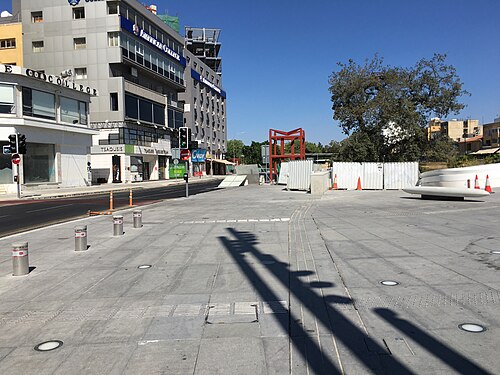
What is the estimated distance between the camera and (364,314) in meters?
4.97

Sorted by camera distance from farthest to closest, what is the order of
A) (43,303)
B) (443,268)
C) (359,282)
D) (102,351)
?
(443,268), (359,282), (43,303), (102,351)

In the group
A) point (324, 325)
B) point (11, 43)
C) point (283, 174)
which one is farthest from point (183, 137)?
point (11, 43)

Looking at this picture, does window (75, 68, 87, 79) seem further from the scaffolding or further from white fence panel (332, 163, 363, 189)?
the scaffolding

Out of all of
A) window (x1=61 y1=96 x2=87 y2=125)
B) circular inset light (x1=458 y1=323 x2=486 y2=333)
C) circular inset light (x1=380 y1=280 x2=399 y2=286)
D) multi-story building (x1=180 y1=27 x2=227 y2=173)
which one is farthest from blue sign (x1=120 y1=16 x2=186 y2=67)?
circular inset light (x1=458 y1=323 x2=486 y2=333)

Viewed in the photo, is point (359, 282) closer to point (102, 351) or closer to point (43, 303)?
point (102, 351)

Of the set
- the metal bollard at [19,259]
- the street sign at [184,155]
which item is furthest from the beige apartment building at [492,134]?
the metal bollard at [19,259]

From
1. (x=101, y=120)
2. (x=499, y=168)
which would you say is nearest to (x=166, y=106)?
(x=101, y=120)

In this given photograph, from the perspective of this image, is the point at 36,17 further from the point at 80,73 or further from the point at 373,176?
the point at 373,176

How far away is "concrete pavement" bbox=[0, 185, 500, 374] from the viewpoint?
392 centimetres

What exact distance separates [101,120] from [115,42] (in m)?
9.52

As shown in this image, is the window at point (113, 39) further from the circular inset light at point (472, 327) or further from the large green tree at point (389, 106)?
the circular inset light at point (472, 327)

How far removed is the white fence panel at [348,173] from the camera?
96.2ft

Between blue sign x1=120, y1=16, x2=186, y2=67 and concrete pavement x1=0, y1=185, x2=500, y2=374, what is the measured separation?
156 ft

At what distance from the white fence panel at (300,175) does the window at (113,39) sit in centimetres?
3206
